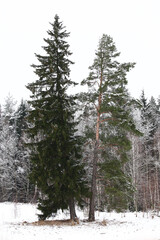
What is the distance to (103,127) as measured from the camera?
15.2 meters

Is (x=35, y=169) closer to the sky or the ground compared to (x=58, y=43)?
closer to the ground

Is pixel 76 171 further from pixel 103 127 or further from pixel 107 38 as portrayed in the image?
pixel 107 38

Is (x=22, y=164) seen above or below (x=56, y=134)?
below

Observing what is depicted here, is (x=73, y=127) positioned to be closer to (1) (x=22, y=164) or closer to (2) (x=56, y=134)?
(2) (x=56, y=134)

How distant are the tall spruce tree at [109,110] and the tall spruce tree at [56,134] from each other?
4.80ft

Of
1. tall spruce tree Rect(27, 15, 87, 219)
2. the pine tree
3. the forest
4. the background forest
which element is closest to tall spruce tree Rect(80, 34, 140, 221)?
the forest

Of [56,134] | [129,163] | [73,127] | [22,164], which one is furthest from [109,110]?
[22,164]

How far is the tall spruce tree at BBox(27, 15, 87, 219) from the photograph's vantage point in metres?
12.3

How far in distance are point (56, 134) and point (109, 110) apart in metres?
3.90

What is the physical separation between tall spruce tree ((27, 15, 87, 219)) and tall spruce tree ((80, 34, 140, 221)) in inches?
57.6

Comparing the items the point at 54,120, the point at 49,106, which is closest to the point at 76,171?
the point at 54,120

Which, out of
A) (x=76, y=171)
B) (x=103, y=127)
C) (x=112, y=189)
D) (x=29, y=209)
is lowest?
(x=29, y=209)

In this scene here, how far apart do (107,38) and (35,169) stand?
993 cm

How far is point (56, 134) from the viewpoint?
12500 mm
